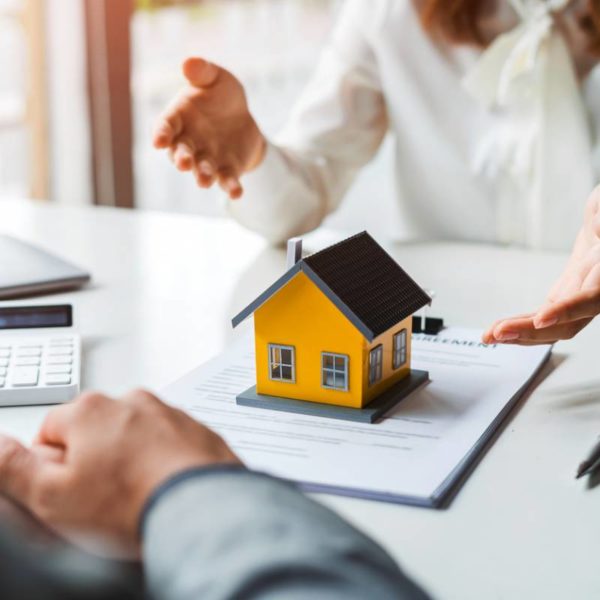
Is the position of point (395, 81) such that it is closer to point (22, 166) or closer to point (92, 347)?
point (92, 347)

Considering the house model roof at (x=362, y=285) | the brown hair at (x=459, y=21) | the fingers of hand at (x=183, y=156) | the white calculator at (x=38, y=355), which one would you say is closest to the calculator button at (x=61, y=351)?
the white calculator at (x=38, y=355)

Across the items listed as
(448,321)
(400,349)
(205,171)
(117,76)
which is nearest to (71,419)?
(400,349)

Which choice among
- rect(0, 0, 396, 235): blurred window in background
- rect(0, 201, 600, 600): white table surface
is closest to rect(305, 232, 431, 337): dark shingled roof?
rect(0, 201, 600, 600): white table surface

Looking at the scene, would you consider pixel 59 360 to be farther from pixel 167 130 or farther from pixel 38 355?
pixel 167 130

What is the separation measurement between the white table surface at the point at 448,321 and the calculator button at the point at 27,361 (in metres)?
0.04

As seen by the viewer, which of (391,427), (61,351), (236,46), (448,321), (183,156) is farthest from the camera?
(236,46)

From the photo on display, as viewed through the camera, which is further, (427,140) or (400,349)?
(427,140)

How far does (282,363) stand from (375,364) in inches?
2.3

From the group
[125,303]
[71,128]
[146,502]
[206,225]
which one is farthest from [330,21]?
[146,502]

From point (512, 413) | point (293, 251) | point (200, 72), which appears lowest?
point (512, 413)

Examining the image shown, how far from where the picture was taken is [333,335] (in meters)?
0.60

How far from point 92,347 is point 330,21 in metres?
2.00

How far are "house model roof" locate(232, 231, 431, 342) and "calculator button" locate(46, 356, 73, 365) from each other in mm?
130

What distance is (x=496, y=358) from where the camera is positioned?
71 cm
